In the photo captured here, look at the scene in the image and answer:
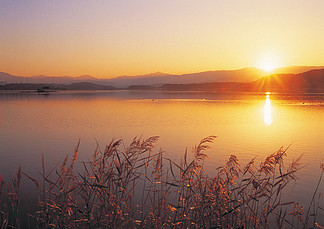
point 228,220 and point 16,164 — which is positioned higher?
point 228,220

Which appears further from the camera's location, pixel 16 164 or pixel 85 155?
pixel 85 155

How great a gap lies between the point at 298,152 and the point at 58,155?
16.0 meters

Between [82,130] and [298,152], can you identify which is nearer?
[298,152]

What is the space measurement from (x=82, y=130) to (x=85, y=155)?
11.0 metres

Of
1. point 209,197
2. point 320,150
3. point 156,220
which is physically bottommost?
point 320,150

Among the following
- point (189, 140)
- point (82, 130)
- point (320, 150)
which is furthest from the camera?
point (82, 130)

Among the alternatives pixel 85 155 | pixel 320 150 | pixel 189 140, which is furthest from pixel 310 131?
pixel 85 155

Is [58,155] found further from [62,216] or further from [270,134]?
[270,134]

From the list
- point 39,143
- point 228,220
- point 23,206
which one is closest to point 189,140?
point 39,143

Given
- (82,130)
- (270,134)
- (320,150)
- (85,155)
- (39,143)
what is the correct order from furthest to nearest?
(82,130)
(270,134)
(39,143)
(320,150)
(85,155)

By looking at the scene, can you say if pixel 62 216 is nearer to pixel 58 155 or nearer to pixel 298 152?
pixel 58 155

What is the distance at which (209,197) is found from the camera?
6.05m

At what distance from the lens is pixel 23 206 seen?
9.74 meters

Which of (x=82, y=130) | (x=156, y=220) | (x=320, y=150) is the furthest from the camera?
(x=82, y=130)
